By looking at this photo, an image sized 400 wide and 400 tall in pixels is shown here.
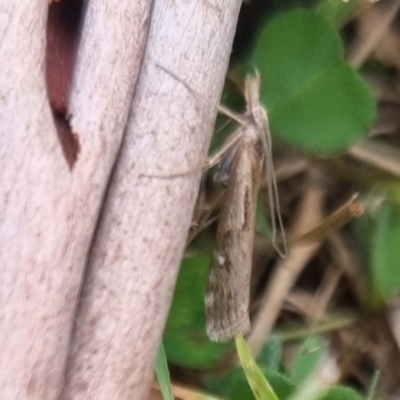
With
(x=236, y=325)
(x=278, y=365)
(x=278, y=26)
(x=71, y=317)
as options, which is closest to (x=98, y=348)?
(x=71, y=317)

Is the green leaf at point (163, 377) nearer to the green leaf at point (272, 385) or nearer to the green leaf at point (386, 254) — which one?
the green leaf at point (272, 385)

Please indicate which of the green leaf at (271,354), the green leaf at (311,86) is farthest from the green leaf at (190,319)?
the green leaf at (311,86)

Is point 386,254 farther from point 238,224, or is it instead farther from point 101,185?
point 101,185

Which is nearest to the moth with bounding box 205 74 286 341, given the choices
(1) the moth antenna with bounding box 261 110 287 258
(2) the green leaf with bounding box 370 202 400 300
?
(1) the moth antenna with bounding box 261 110 287 258

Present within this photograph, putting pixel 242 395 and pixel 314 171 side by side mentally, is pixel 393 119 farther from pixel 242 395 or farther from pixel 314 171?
pixel 242 395

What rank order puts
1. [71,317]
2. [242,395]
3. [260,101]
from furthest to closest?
1. [260,101]
2. [242,395]
3. [71,317]

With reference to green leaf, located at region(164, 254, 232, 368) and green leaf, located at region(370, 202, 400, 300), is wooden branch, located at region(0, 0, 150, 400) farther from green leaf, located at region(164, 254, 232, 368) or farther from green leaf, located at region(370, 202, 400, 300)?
green leaf, located at region(370, 202, 400, 300)
